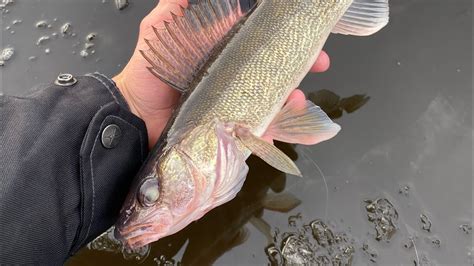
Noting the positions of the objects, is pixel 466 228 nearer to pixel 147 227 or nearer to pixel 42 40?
pixel 147 227

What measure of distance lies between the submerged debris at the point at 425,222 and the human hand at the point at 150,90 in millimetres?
687

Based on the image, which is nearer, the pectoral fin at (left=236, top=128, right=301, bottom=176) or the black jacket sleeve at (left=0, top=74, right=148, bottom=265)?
the black jacket sleeve at (left=0, top=74, right=148, bottom=265)

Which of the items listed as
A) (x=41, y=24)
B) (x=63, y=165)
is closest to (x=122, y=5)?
(x=41, y=24)

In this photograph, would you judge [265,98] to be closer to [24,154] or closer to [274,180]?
[274,180]

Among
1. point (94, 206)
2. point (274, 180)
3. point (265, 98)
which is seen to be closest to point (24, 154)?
point (94, 206)

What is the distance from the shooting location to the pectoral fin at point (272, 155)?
5.47 ft

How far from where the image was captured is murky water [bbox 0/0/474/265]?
191cm

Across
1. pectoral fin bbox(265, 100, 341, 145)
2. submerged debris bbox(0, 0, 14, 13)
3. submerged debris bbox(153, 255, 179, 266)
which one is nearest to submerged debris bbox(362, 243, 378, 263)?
pectoral fin bbox(265, 100, 341, 145)

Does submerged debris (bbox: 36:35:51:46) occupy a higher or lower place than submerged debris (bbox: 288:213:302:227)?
higher

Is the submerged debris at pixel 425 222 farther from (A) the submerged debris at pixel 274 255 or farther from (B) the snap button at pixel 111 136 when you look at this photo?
(B) the snap button at pixel 111 136

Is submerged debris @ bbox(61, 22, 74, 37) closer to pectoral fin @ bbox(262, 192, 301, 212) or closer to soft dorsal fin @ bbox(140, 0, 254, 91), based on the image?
soft dorsal fin @ bbox(140, 0, 254, 91)

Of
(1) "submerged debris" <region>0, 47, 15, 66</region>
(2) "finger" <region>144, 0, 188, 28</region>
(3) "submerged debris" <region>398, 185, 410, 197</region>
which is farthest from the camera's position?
(1) "submerged debris" <region>0, 47, 15, 66</region>

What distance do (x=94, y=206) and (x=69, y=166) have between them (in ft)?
0.56

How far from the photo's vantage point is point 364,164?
6.76 feet
